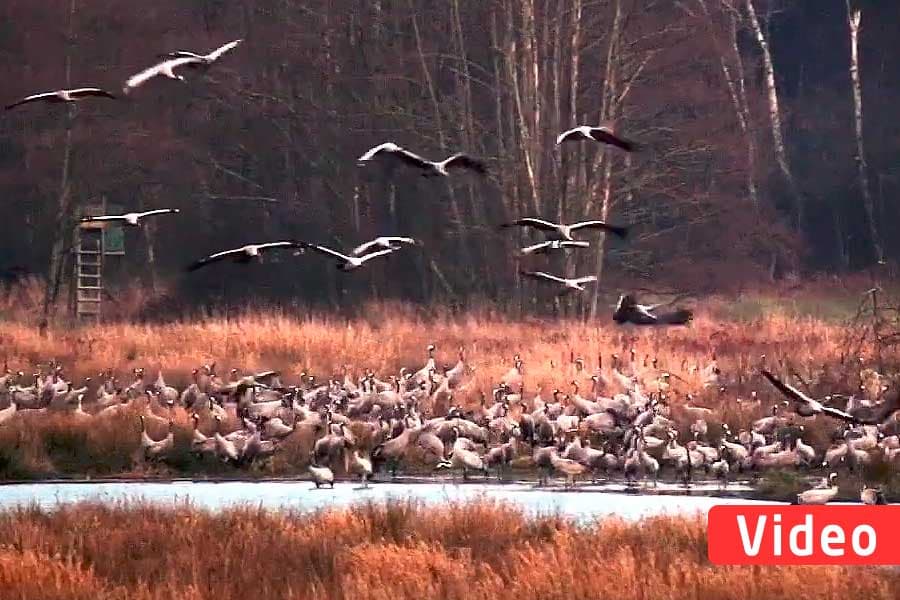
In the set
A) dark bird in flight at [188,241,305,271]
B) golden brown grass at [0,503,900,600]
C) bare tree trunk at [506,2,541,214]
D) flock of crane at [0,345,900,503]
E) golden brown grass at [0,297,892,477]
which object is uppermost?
bare tree trunk at [506,2,541,214]

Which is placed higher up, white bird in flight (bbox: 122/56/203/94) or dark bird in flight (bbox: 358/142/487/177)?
white bird in flight (bbox: 122/56/203/94)

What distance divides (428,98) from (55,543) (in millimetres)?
18771

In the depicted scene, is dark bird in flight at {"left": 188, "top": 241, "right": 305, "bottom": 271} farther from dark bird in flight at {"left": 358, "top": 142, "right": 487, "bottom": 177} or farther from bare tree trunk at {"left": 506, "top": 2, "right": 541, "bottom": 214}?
bare tree trunk at {"left": 506, "top": 2, "right": 541, "bottom": 214}

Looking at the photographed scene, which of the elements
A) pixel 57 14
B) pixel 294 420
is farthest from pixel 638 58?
pixel 294 420

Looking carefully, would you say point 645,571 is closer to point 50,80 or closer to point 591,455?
point 591,455

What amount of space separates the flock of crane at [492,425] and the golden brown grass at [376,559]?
2.72 meters

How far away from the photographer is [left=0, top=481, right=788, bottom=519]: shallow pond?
39.7 feet

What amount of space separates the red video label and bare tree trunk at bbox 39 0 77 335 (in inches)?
656

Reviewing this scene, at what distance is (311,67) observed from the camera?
3080 cm

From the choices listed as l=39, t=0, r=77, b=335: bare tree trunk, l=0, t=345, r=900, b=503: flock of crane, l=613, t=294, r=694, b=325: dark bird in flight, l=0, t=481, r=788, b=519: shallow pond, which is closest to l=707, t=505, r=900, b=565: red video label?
l=0, t=481, r=788, b=519: shallow pond

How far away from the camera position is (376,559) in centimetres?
962

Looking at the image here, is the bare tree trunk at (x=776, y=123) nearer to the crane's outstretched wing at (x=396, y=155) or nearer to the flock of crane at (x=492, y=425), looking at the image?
the flock of crane at (x=492, y=425)

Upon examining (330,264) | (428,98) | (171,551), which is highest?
(428,98)

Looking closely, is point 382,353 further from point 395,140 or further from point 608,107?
point 395,140
